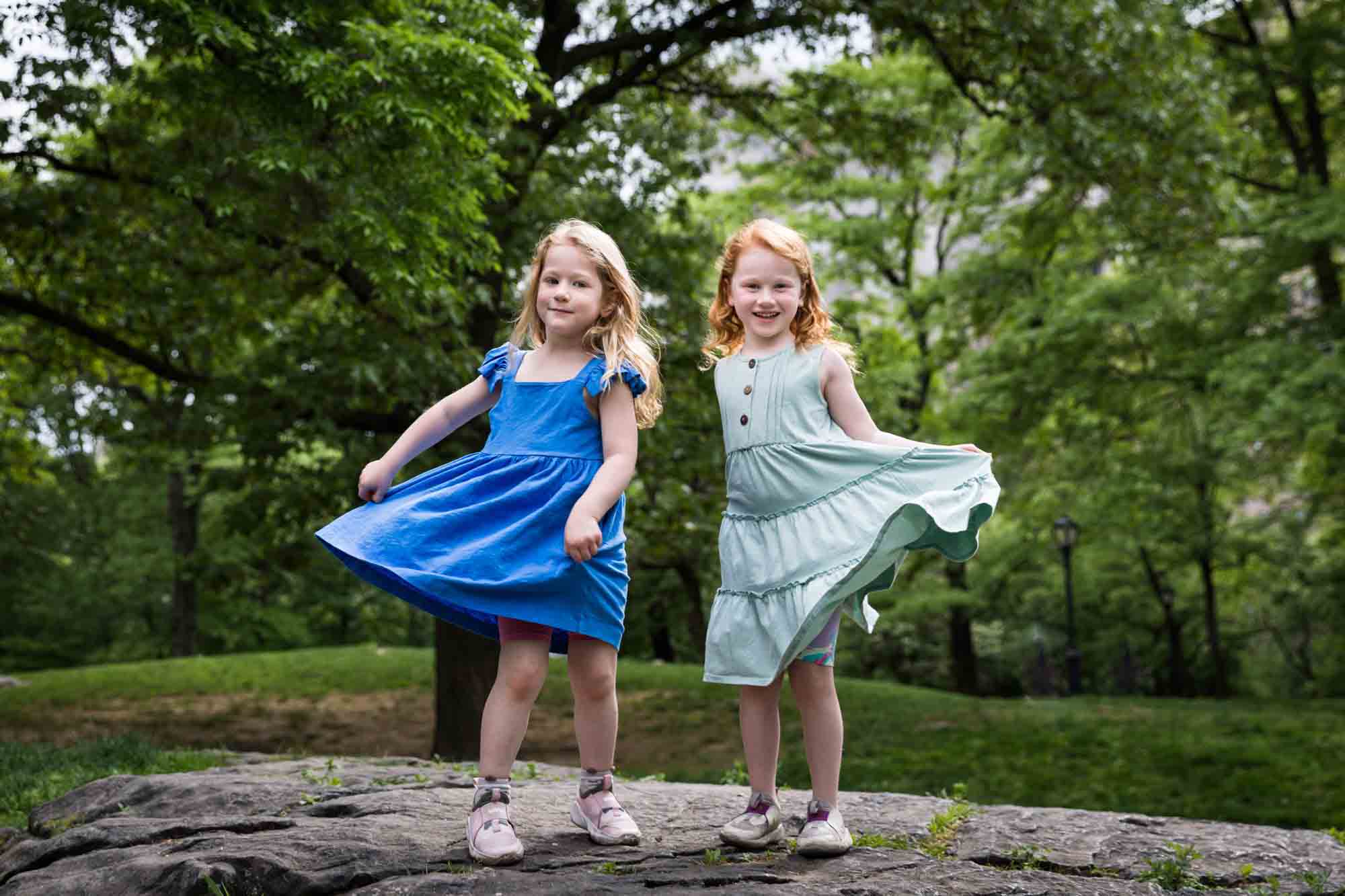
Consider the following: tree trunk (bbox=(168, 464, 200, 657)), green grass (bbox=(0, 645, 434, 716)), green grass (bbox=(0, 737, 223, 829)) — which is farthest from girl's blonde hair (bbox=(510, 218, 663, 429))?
tree trunk (bbox=(168, 464, 200, 657))

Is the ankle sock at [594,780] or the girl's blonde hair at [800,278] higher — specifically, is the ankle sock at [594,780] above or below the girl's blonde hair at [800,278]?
below

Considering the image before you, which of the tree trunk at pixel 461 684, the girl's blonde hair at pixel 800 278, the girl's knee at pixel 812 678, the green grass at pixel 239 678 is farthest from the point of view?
the green grass at pixel 239 678

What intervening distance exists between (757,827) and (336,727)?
10.5m

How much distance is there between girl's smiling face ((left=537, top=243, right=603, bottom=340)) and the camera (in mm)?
4113

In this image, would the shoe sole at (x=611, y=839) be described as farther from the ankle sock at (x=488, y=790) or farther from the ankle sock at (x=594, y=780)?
the ankle sock at (x=488, y=790)

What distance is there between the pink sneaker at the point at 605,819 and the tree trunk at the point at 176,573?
20194mm

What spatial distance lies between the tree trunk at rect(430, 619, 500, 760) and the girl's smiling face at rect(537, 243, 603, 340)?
20.3ft

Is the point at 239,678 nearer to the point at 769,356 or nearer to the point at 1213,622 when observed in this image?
the point at 769,356

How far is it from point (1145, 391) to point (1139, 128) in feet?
20.3

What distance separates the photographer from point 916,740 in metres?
12.3

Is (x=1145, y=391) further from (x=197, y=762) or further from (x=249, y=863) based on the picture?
(x=249, y=863)

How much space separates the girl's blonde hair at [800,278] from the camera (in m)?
4.21

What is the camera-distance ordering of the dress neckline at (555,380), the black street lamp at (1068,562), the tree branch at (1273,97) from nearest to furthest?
1. the dress neckline at (555,380)
2. the tree branch at (1273,97)
3. the black street lamp at (1068,562)

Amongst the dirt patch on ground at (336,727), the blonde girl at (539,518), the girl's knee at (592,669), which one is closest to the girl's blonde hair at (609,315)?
the blonde girl at (539,518)
